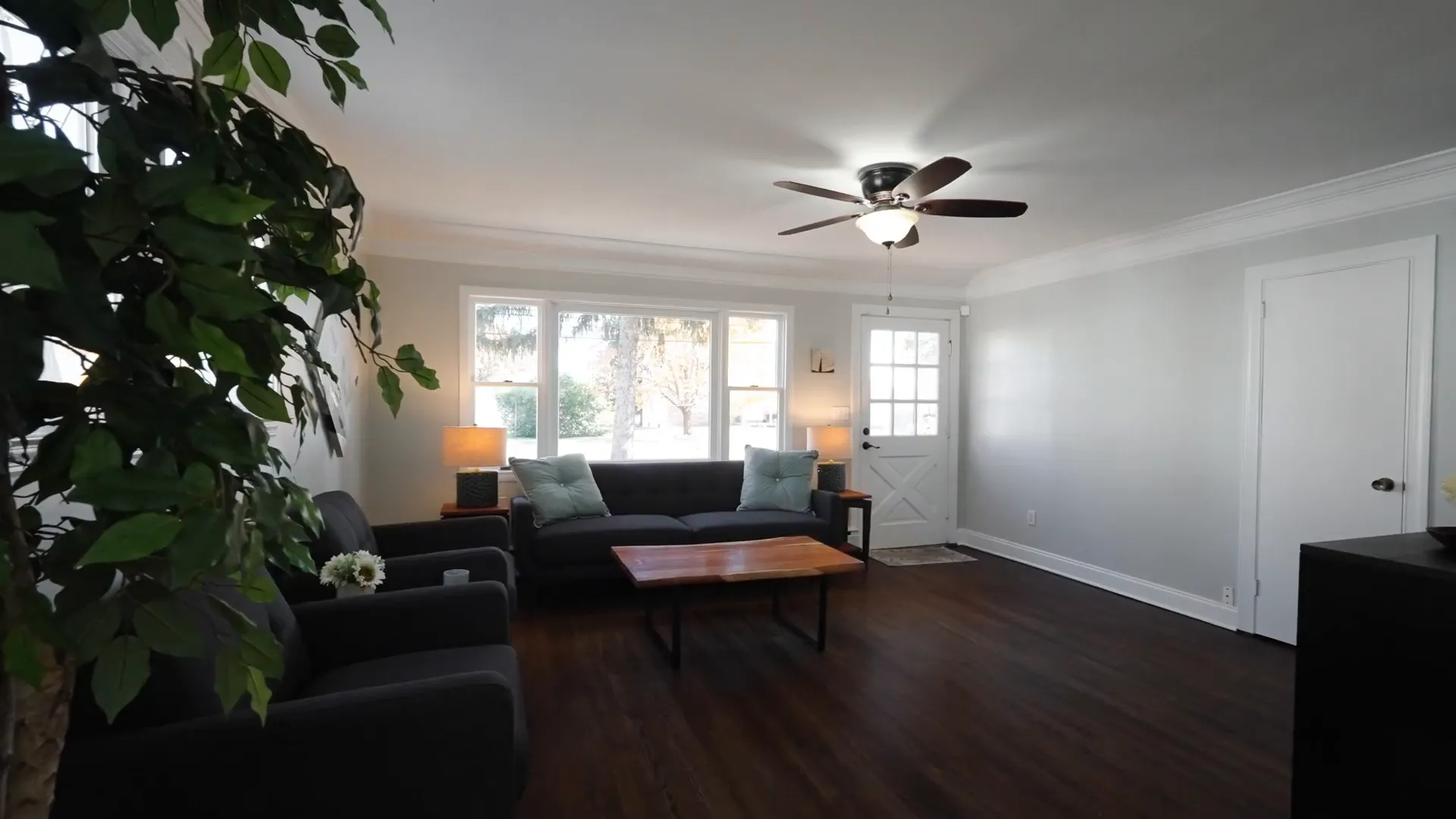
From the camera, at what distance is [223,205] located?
1.51ft

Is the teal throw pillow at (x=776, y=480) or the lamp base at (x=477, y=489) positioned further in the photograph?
the teal throw pillow at (x=776, y=480)

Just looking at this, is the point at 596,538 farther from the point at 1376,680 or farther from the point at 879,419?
the point at 1376,680

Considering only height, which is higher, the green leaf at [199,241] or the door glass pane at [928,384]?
the door glass pane at [928,384]

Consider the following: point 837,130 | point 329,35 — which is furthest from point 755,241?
point 329,35

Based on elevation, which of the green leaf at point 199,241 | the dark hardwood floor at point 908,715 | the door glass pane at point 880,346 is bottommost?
the dark hardwood floor at point 908,715

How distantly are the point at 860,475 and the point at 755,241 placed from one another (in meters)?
2.29

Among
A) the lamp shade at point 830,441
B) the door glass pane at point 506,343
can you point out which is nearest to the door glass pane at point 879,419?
the lamp shade at point 830,441

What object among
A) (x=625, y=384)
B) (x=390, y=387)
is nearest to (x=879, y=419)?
(x=625, y=384)

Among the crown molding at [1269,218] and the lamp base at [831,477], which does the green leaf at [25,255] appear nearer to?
the crown molding at [1269,218]

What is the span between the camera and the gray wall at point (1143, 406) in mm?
3385

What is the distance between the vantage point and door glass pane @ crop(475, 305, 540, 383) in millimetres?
4691

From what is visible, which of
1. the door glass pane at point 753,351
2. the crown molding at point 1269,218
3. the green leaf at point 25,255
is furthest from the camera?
the door glass pane at point 753,351

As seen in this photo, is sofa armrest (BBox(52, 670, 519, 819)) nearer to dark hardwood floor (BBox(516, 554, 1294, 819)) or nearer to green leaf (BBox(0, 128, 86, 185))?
dark hardwood floor (BBox(516, 554, 1294, 819))

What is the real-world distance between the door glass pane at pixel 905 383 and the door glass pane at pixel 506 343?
315 cm
